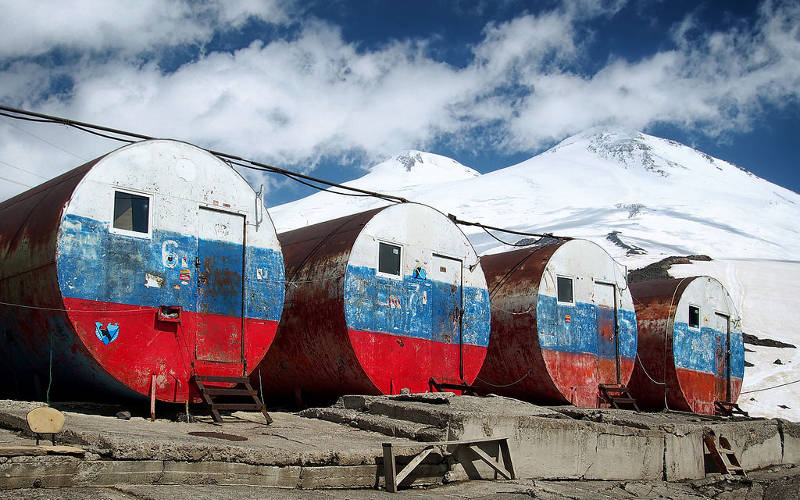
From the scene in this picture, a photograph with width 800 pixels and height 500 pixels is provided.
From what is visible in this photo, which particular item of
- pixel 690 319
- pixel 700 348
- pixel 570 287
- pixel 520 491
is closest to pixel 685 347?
pixel 700 348

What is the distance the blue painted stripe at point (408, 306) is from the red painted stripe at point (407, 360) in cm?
13

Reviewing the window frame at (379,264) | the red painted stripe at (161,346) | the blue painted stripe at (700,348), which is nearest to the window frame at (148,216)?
the red painted stripe at (161,346)

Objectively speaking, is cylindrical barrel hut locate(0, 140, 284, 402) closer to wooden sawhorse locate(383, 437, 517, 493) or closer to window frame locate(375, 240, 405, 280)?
window frame locate(375, 240, 405, 280)

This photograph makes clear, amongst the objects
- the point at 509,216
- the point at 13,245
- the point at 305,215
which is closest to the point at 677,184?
the point at 509,216

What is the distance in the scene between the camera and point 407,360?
1306 centimetres

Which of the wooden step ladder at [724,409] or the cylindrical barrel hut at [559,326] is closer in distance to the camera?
the cylindrical barrel hut at [559,326]

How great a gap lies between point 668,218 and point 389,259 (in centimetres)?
9694

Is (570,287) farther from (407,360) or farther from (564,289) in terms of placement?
(407,360)

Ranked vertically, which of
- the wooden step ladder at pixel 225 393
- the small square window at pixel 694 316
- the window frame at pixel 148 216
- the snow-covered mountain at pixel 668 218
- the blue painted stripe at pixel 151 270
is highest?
the snow-covered mountain at pixel 668 218

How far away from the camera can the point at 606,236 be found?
81.2 meters

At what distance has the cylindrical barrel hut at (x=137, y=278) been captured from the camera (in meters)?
9.38

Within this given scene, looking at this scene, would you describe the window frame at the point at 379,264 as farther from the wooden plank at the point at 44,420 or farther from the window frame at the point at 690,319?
the window frame at the point at 690,319

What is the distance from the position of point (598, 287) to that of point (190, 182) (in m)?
10.1

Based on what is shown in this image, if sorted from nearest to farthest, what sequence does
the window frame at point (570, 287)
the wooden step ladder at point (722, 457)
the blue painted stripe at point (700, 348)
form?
the wooden step ladder at point (722, 457) → the window frame at point (570, 287) → the blue painted stripe at point (700, 348)
